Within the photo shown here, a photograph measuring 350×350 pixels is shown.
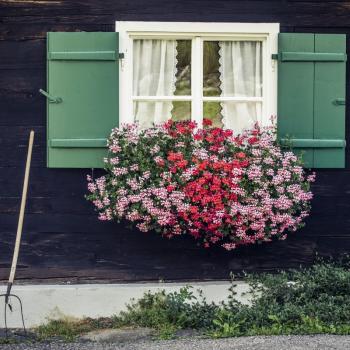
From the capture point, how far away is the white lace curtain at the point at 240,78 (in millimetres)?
8430

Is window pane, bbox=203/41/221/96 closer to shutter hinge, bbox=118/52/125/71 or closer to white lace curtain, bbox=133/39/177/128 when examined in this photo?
white lace curtain, bbox=133/39/177/128

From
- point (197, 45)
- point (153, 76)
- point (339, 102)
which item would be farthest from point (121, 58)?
point (339, 102)

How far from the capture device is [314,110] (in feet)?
27.3

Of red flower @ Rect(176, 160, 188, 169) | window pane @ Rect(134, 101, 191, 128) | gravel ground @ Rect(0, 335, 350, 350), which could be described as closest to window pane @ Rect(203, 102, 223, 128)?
window pane @ Rect(134, 101, 191, 128)

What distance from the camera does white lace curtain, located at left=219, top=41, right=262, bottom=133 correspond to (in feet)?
27.7

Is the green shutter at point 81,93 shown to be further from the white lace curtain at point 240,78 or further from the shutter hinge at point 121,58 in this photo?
the white lace curtain at point 240,78

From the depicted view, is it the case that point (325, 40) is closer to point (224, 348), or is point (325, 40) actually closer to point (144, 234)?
point (144, 234)

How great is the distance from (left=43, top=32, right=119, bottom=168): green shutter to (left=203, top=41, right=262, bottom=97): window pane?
2.67ft

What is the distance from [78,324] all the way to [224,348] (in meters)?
1.52

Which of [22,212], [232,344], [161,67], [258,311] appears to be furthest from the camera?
[161,67]

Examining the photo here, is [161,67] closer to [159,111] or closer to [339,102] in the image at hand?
[159,111]

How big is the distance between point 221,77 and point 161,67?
51cm

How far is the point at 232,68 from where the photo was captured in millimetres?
8461

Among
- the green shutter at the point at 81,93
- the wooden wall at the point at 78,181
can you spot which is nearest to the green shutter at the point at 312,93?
the wooden wall at the point at 78,181
